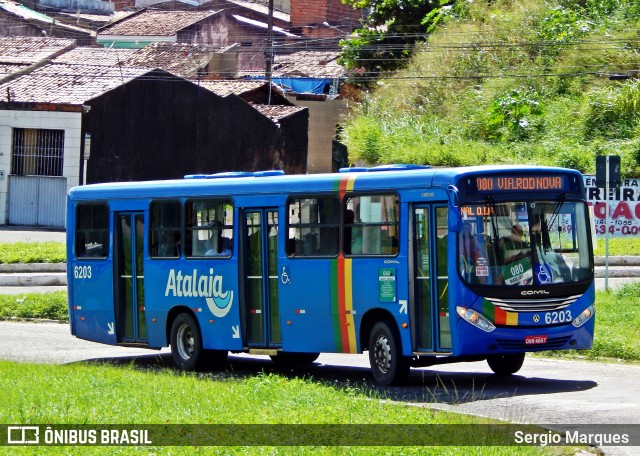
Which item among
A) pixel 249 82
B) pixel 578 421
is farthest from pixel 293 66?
pixel 578 421

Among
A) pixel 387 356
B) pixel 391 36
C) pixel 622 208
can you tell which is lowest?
pixel 387 356

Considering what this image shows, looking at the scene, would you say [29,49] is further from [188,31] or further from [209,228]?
[209,228]

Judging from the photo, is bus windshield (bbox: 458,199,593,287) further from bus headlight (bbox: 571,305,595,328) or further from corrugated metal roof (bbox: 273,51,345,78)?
corrugated metal roof (bbox: 273,51,345,78)

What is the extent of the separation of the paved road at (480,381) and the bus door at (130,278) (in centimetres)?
55

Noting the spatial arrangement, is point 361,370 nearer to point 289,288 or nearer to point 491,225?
point 289,288

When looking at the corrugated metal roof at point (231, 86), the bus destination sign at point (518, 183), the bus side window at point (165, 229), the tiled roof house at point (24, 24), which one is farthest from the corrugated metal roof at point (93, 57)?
the bus destination sign at point (518, 183)

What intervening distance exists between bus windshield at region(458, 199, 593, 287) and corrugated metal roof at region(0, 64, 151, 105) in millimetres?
31862

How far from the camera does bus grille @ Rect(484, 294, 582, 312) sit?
13.4m

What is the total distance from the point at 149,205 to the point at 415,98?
3356 centimetres

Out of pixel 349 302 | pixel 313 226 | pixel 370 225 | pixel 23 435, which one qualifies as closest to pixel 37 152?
pixel 313 226

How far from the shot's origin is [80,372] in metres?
14.1

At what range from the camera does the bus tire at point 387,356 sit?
13969 mm

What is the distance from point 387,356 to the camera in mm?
14164

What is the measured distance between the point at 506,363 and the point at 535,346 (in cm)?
151
